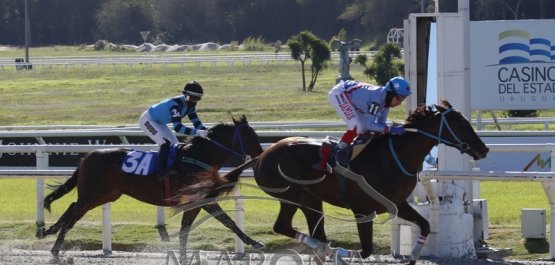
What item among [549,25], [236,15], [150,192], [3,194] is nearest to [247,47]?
[236,15]

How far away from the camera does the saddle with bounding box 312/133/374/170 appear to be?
5.83 meters

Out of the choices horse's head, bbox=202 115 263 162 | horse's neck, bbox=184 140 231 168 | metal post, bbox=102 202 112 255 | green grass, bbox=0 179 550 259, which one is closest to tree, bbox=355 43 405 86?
green grass, bbox=0 179 550 259

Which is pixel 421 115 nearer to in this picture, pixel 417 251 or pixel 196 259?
pixel 417 251

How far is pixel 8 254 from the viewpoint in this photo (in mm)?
6727

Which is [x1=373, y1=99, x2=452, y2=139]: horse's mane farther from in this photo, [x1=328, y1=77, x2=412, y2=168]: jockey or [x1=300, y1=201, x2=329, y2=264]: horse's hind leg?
[x1=300, y1=201, x2=329, y2=264]: horse's hind leg

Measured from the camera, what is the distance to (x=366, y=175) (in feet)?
19.1

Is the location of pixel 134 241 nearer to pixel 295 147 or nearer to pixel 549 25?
pixel 295 147

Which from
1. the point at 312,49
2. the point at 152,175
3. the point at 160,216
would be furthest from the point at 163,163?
the point at 312,49

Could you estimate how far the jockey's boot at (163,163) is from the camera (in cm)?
682

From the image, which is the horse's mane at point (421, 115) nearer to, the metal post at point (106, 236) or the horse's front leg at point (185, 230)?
the horse's front leg at point (185, 230)

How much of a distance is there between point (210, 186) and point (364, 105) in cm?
124

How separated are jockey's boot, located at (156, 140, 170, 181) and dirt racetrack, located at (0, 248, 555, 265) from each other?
602 mm

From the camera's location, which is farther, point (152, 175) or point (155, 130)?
point (155, 130)

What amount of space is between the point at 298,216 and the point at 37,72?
110 ft
